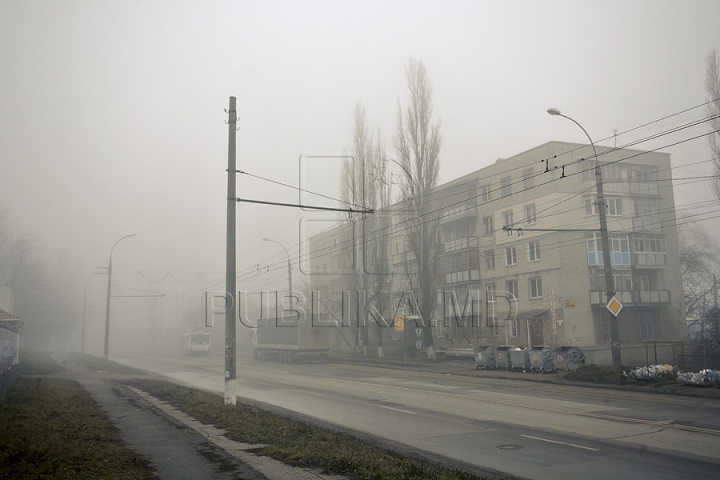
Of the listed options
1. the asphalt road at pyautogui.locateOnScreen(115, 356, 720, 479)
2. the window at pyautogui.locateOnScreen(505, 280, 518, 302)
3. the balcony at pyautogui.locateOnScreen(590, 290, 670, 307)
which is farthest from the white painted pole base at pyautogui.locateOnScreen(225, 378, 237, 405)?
the window at pyautogui.locateOnScreen(505, 280, 518, 302)

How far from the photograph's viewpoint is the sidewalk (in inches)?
304

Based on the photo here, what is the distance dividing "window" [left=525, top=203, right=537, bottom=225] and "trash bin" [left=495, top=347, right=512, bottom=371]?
56.6 ft

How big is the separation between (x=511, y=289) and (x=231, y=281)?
36.2 meters

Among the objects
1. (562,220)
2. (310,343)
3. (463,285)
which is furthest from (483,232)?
(310,343)

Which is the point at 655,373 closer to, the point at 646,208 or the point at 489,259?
the point at 646,208

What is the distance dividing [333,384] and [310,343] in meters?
19.1

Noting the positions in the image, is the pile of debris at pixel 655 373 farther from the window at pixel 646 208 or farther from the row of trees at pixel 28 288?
the row of trees at pixel 28 288

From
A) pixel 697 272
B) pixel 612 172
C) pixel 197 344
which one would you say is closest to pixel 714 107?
pixel 612 172

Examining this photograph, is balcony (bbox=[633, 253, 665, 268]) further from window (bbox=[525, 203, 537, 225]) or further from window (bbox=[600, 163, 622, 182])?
window (bbox=[525, 203, 537, 225])

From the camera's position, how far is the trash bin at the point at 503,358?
28.9 metres

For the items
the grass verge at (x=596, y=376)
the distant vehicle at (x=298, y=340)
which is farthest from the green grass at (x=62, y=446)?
the distant vehicle at (x=298, y=340)

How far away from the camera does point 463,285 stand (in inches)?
2060

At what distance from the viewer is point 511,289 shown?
156 ft

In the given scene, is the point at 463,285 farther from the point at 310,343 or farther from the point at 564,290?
the point at 310,343
